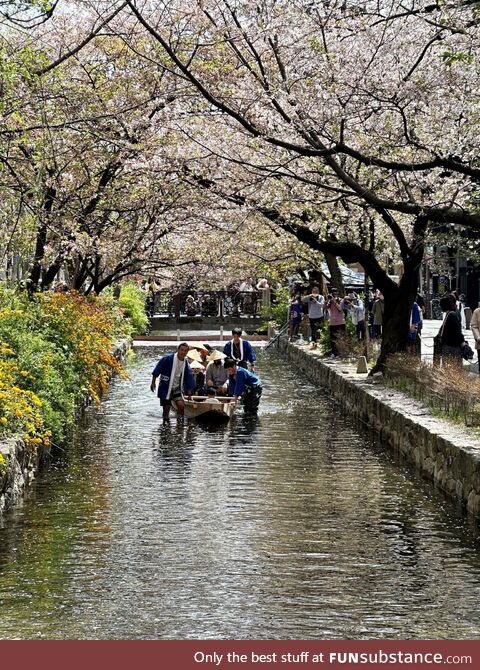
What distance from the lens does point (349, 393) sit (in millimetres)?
24312

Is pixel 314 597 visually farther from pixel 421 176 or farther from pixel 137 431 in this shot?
pixel 421 176

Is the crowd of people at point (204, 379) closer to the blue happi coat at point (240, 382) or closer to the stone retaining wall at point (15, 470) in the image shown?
the blue happi coat at point (240, 382)

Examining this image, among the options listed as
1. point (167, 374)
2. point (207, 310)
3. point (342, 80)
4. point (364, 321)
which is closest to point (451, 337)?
point (167, 374)

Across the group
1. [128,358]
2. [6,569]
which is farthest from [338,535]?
[128,358]

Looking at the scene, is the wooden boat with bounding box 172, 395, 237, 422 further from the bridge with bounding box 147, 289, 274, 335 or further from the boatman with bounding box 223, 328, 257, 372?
the bridge with bounding box 147, 289, 274, 335

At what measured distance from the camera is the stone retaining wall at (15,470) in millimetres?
13250

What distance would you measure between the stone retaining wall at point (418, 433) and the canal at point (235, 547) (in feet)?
0.84

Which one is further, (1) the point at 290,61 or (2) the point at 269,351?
(2) the point at 269,351

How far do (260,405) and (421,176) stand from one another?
5.65 meters

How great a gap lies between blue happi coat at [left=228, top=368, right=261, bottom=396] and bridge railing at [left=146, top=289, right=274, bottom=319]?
34.3 metres

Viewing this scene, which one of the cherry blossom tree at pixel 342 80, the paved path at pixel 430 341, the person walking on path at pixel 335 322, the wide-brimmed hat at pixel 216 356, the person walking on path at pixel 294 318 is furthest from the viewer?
the person walking on path at pixel 294 318

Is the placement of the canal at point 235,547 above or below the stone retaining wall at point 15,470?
below

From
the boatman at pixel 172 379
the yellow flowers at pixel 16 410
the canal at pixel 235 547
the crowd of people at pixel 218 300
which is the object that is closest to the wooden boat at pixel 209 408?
the boatman at pixel 172 379

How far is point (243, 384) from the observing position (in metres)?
23.5
